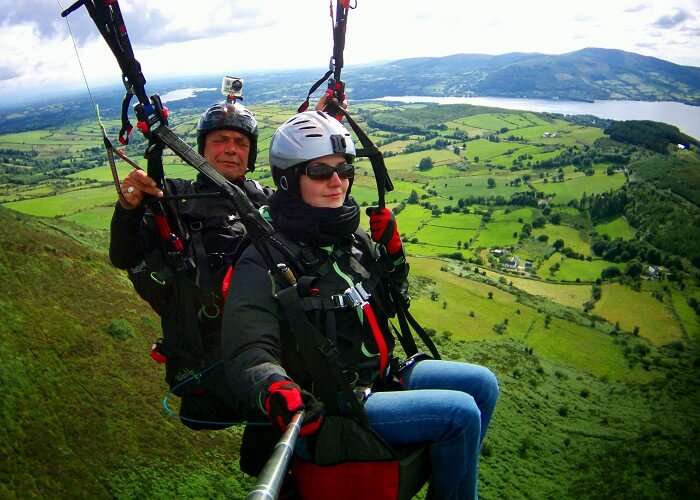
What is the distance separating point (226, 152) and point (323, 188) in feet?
5.47

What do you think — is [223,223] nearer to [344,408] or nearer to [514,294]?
[344,408]

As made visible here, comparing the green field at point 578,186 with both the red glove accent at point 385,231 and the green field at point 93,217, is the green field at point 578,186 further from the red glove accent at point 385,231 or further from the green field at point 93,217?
the red glove accent at point 385,231

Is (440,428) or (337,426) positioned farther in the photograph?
(440,428)

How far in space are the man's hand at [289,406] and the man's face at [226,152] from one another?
268 centimetres

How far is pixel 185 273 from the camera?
3734 mm

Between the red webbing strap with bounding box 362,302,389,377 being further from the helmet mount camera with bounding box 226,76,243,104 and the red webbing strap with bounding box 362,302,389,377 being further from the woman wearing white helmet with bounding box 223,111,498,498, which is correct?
the helmet mount camera with bounding box 226,76,243,104

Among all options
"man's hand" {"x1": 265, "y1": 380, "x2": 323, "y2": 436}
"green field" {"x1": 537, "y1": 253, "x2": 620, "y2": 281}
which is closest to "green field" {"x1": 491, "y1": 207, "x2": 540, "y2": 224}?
"green field" {"x1": 537, "y1": 253, "x2": 620, "y2": 281}

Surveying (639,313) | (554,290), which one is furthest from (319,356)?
(639,313)

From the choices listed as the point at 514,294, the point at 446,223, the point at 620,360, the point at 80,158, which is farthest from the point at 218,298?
the point at 80,158

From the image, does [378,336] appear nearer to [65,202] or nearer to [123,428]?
[123,428]

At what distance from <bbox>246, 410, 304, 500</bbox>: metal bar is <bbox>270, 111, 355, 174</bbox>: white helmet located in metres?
1.95

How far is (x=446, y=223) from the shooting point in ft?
237

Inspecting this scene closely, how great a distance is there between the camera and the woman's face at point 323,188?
3.34 metres

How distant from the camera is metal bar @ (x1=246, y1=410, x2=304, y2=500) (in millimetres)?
1662
